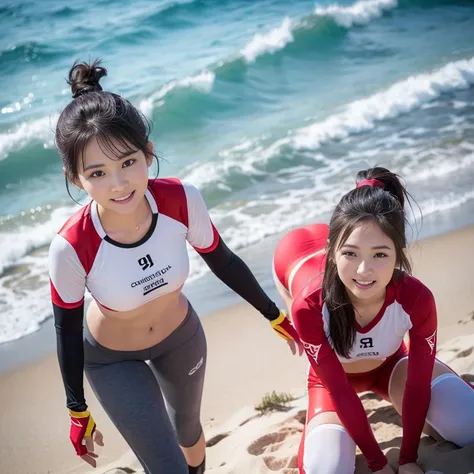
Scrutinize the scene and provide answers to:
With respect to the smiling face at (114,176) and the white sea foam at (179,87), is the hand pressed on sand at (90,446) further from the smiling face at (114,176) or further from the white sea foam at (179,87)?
the white sea foam at (179,87)

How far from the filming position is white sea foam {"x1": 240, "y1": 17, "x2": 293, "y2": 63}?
13.3 m

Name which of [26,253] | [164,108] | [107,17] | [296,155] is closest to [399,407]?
[26,253]

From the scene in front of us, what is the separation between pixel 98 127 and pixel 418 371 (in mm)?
1829

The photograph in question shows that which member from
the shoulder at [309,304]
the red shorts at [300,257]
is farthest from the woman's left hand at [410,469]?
the red shorts at [300,257]

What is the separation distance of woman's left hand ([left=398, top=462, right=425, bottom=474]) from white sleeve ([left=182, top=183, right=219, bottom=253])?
4.53 ft

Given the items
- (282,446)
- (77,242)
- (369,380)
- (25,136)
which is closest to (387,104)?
(25,136)

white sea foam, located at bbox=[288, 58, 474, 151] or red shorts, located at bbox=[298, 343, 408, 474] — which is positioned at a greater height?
red shorts, located at bbox=[298, 343, 408, 474]

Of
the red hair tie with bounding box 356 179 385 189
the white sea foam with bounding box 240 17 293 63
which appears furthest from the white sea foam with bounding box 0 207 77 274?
the white sea foam with bounding box 240 17 293 63

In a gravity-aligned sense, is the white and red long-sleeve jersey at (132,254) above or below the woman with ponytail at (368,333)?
above

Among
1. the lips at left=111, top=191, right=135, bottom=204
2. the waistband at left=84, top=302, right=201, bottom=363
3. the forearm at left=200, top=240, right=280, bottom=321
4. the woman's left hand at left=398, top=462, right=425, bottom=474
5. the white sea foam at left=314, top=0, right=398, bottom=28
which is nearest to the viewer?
the lips at left=111, top=191, right=135, bottom=204

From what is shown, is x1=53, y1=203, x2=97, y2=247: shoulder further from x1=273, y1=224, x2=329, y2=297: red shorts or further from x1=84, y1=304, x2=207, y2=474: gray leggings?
x1=273, y1=224, x2=329, y2=297: red shorts

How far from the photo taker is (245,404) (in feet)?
15.0

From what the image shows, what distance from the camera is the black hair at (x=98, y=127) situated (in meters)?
2.84

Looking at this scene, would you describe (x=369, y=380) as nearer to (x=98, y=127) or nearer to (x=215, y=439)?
(x=215, y=439)
